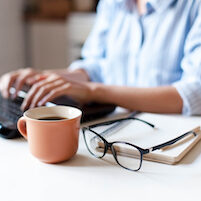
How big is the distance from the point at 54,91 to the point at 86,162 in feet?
0.96

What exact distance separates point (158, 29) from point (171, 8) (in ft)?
0.24

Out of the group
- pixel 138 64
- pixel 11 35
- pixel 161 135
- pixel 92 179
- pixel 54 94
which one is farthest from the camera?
pixel 11 35

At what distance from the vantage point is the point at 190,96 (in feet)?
3.09

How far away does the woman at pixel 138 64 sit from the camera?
946 millimetres

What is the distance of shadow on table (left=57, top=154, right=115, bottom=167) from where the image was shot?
0.65 metres

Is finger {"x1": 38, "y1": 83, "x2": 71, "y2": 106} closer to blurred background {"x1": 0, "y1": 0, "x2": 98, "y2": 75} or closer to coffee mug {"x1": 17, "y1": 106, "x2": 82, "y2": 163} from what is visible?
coffee mug {"x1": 17, "y1": 106, "x2": 82, "y2": 163}

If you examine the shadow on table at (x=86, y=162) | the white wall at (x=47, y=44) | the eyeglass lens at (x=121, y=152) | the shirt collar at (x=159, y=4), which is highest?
the shirt collar at (x=159, y=4)

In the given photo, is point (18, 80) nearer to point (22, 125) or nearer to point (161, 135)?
point (22, 125)

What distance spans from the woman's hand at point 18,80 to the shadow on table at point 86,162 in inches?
16.8

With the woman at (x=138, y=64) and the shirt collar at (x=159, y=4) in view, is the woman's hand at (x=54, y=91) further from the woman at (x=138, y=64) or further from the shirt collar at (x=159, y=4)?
the shirt collar at (x=159, y=4)

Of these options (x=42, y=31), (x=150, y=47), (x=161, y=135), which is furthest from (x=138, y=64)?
(x=42, y=31)

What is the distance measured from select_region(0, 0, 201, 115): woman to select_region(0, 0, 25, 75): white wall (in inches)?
64.5

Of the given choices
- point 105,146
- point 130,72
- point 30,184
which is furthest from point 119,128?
point 130,72

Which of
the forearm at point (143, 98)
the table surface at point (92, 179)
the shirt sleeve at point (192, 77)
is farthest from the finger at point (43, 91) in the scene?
the shirt sleeve at point (192, 77)
